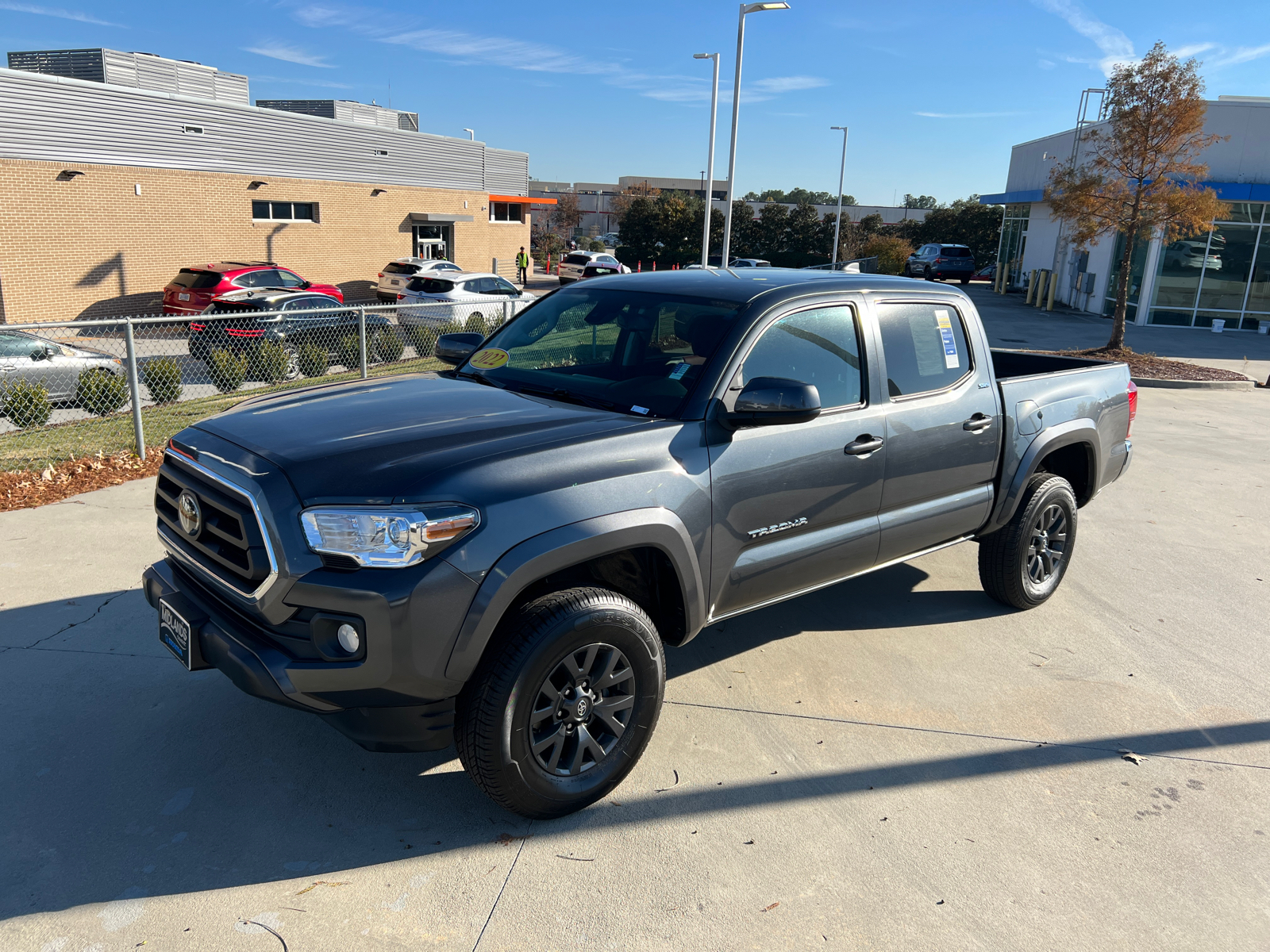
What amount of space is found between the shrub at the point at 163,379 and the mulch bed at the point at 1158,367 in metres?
13.7

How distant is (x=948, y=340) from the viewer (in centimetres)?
471

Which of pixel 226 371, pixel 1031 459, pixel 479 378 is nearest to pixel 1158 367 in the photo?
pixel 1031 459

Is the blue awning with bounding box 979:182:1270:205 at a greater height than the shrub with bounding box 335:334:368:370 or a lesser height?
greater

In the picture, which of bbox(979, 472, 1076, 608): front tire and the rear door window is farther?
bbox(979, 472, 1076, 608): front tire

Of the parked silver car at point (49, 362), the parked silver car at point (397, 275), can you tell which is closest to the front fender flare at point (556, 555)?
the parked silver car at point (49, 362)

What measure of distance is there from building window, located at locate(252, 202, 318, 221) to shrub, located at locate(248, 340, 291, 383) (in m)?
18.4

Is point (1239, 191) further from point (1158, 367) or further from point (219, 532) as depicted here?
point (219, 532)

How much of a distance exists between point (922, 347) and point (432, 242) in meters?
34.9

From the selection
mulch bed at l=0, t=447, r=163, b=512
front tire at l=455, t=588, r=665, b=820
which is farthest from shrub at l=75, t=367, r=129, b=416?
front tire at l=455, t=588, r=665, b=820

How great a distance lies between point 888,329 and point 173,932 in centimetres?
374

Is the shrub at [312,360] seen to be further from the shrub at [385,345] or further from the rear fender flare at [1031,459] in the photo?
the rear fender flare at [1031,459]

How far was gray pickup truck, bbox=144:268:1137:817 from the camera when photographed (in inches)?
112

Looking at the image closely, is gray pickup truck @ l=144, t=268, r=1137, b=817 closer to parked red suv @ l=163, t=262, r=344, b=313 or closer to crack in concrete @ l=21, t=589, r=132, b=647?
crack in concrete @ l=21, t=589, r=132, b=647

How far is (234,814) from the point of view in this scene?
3291 mm
